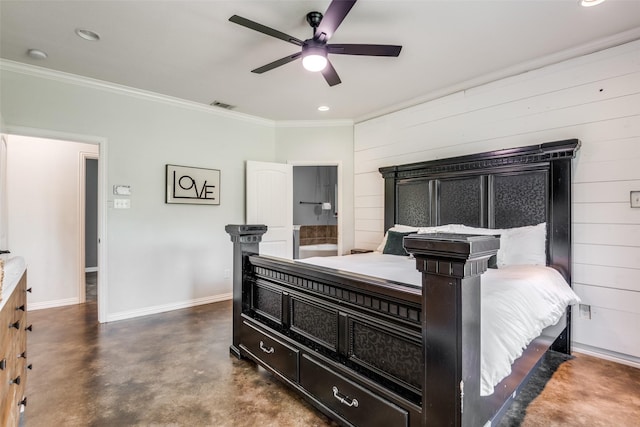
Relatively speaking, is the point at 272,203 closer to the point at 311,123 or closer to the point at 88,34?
the point at 311,123

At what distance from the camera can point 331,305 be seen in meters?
1.90

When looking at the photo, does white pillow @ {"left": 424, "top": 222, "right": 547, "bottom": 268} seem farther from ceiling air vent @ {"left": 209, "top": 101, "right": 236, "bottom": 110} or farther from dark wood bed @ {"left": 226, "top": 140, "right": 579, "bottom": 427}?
ceiling air vent @ {"left": 209, "top": 101, "right": 236, "bottom": 110}

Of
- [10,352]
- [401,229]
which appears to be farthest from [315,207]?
[10,352]

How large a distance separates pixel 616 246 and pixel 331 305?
245cm

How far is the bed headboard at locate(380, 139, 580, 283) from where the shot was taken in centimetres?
274

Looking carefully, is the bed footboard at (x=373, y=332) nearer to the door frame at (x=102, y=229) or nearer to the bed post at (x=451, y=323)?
the bed post at (x=451, y=323)

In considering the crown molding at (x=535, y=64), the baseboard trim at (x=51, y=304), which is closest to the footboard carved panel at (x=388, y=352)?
the crown molding at (x=535, y=64)

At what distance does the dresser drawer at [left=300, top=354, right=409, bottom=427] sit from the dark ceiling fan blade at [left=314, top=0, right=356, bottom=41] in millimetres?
2063

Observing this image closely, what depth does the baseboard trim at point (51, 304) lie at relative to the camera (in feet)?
13.1

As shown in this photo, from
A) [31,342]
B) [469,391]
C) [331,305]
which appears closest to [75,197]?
[31,342]

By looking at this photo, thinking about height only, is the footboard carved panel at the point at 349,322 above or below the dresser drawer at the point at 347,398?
above

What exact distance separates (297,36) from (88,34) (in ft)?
5.56

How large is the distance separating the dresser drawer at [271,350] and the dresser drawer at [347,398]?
4.0 inches

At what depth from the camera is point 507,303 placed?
5.47ft
